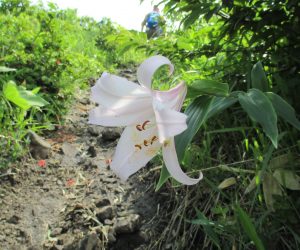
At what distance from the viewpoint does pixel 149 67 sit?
0.72 metres

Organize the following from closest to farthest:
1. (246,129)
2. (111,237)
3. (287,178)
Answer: (287,178)
(246,129)
(111,237)

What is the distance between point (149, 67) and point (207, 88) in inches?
5.4

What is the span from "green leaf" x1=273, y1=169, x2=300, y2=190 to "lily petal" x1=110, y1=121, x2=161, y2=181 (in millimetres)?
500

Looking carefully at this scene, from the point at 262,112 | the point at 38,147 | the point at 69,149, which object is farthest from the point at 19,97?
the point at 69,149

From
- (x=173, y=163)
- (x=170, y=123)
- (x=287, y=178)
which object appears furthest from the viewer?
(x=287, y=178)

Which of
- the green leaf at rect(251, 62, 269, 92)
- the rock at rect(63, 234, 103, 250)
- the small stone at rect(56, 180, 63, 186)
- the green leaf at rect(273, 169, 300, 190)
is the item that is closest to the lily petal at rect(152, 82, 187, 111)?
the green leaf at rect(251, 62, 269, 92)

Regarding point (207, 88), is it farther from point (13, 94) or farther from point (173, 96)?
point (13, 94)

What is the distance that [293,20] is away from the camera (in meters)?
1.40

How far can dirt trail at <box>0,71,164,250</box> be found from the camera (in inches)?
64.7

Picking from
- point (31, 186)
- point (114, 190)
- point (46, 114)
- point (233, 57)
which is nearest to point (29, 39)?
point (46, 114)

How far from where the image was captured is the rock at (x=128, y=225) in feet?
5.33

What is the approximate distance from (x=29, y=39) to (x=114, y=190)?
1641 millimetres

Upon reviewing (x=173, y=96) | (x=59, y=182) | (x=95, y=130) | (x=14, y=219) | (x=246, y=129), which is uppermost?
(x=173, y=96)

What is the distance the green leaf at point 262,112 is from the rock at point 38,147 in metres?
1.82
